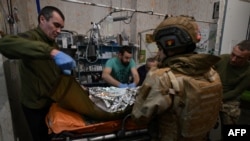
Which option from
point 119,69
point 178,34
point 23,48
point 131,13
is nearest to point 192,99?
point 178,34

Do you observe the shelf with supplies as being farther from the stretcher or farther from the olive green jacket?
the stretcher

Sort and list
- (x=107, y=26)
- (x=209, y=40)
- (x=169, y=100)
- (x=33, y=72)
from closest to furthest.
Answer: (x=169, y=100) < (x=33, y=72) < (x=209, y=40) < (x=107, y=26)

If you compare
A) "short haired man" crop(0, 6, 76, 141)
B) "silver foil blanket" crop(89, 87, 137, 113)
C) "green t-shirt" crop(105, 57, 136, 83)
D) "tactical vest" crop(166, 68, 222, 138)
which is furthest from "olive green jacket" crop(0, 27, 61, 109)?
"green t-shirt" crop(105, 57, 136, 83)

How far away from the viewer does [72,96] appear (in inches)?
44.0

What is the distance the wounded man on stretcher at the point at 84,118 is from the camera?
3.53 ft

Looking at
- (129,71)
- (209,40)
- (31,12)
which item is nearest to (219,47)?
(209,40)

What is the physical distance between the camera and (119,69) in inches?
106

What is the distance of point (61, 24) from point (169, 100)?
99 cm

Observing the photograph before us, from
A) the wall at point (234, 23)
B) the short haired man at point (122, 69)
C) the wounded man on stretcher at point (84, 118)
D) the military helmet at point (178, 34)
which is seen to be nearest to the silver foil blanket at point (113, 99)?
the wounded man on stretcher at point (84, 118)

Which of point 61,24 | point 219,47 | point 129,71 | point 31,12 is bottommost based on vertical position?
point 129,71

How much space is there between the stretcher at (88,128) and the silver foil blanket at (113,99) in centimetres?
10

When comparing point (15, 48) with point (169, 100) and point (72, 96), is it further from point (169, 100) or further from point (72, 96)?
point (169, 100)

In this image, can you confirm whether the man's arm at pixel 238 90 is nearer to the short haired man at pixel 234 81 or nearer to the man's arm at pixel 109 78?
the short haired man at pixel 234 81

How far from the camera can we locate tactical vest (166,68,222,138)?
1011mm
